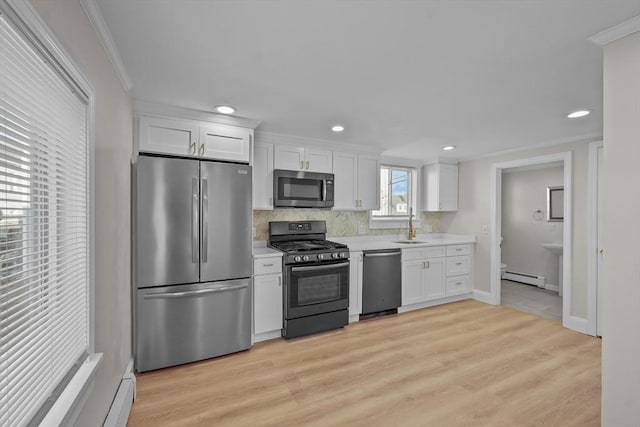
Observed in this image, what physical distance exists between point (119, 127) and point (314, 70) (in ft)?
4.58

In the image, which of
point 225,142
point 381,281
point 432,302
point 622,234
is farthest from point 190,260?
point 432,302

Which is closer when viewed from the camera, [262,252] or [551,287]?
[262,252]

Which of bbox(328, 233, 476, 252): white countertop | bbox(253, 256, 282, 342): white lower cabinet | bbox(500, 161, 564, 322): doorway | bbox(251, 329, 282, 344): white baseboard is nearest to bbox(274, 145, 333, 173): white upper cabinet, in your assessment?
bbox(328, 233, 476, 252): white countertop

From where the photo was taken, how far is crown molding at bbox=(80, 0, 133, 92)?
1368 millimetres

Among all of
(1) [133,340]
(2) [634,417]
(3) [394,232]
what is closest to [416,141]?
(3) [394,232]

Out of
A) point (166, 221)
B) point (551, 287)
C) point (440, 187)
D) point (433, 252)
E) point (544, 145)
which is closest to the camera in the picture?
point (166, 221)

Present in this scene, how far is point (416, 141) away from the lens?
150 inches

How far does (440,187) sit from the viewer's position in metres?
4.84

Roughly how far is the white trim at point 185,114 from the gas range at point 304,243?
1.27 m

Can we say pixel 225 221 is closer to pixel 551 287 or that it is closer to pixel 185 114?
pixel 185 114

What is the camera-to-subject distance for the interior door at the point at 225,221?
2.69m

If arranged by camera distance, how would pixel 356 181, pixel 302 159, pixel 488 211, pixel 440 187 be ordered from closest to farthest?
1. pixel 302 159
2. pixel 356 181
3. pixel 488 211
4. pixel 440 187

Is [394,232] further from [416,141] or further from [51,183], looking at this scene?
[51,183]

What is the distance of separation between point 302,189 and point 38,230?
8.90 ft
